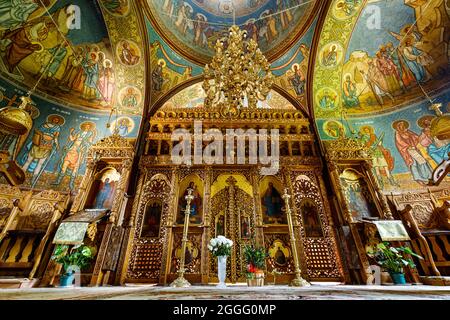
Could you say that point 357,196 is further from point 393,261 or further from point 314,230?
point 393,261

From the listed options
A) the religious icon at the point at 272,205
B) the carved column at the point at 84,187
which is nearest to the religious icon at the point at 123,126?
the carved column at the point at 84,187

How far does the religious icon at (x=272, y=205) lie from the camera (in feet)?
25.1

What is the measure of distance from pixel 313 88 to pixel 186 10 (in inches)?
279

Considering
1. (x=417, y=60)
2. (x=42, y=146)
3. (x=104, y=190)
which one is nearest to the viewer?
(x=104, y=190)

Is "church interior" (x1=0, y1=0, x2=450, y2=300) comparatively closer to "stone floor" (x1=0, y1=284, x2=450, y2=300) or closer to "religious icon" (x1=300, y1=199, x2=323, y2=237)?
"religious icon" (x1=300, y1=199, x2=323, y2=237)

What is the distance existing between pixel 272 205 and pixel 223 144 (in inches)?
127

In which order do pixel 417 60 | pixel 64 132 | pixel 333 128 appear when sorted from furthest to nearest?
1. pixel 333 128
2. pixel 64 132
3. pixel 417 60

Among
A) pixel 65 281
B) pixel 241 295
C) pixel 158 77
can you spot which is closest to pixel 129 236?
pixel 65 281

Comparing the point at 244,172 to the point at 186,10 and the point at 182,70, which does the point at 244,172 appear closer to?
the point at 182,70

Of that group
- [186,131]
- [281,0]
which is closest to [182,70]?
[186,131]

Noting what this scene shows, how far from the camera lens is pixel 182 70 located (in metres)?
10.3

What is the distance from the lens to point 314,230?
7.36 m

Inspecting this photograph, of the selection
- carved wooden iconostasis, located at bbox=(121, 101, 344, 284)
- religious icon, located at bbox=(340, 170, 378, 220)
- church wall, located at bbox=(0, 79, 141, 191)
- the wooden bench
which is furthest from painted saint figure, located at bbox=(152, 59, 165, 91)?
religious icon, located at bbox=(340, 170, 378, 220)

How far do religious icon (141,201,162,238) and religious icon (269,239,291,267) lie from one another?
4089mm
